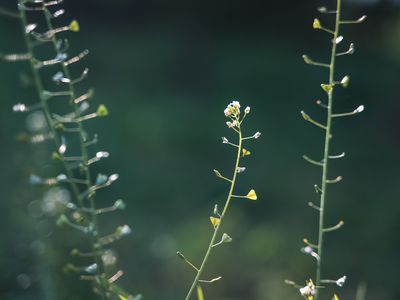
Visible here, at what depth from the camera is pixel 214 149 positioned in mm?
4453

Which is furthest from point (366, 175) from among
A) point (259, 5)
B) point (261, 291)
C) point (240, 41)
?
point (259, 5)

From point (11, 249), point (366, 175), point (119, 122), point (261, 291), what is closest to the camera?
point (11, 249)

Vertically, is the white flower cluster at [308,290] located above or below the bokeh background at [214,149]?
above

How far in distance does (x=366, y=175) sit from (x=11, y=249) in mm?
2905

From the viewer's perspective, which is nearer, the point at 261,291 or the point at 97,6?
the point at 261,291

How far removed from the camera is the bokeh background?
270 cm

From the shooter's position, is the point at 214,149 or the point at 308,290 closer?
the point at 308,290

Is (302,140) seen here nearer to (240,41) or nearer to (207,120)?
(207,120)

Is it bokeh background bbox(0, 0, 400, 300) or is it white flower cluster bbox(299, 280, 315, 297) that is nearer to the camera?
white flower cluster bbox(299, 280, 315, 297)

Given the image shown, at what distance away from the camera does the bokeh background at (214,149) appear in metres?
2.70

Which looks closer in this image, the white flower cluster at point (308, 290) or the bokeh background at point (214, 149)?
the white flower cluster at point (308, 290)

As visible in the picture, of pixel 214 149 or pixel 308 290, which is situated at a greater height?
pixel 308 290

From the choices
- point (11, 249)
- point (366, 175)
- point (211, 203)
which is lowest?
point (366, 175)

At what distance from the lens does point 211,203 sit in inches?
144
